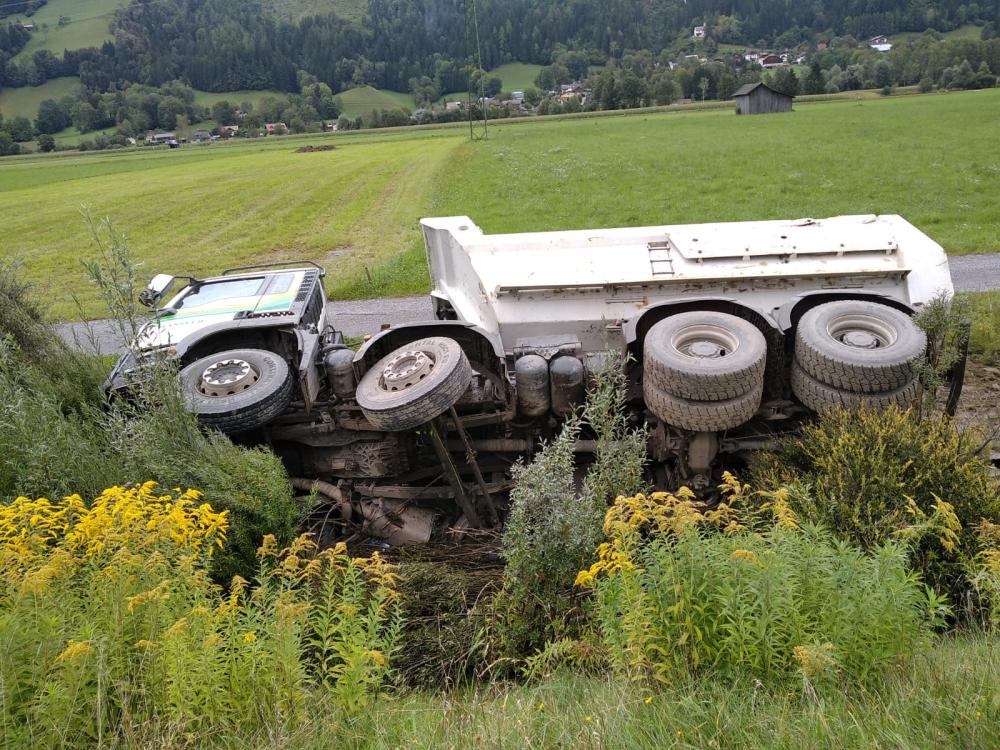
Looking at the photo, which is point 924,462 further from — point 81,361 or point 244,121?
point 244,121

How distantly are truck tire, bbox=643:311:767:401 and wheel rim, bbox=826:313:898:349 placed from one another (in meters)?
0.63

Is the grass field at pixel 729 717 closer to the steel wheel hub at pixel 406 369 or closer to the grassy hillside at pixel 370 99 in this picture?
the steel wheel hub at pixel 406 369

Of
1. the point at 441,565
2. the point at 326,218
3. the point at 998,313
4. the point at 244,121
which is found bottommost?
the point at 244,121

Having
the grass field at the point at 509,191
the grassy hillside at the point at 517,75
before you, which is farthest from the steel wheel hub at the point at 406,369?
the grassy hillside at the point at 517,75

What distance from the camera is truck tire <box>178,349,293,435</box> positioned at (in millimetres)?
4988

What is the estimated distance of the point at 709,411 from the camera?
183 inches

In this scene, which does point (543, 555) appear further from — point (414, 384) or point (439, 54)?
point (439, 54)

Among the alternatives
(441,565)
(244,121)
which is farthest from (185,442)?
(244,121)

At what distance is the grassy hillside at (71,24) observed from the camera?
365 ft

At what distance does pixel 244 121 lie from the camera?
83.8m

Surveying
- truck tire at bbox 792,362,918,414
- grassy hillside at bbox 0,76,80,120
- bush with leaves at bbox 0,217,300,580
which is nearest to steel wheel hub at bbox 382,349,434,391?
bush with leaves at bbox 0,217,300,580

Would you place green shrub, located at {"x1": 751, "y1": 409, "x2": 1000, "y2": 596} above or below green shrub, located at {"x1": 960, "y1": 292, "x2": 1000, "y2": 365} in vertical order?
above

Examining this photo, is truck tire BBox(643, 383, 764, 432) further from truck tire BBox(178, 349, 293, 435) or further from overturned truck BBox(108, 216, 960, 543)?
truck tire BBox(178, 349, 293, 435)

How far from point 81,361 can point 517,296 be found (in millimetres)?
4105
